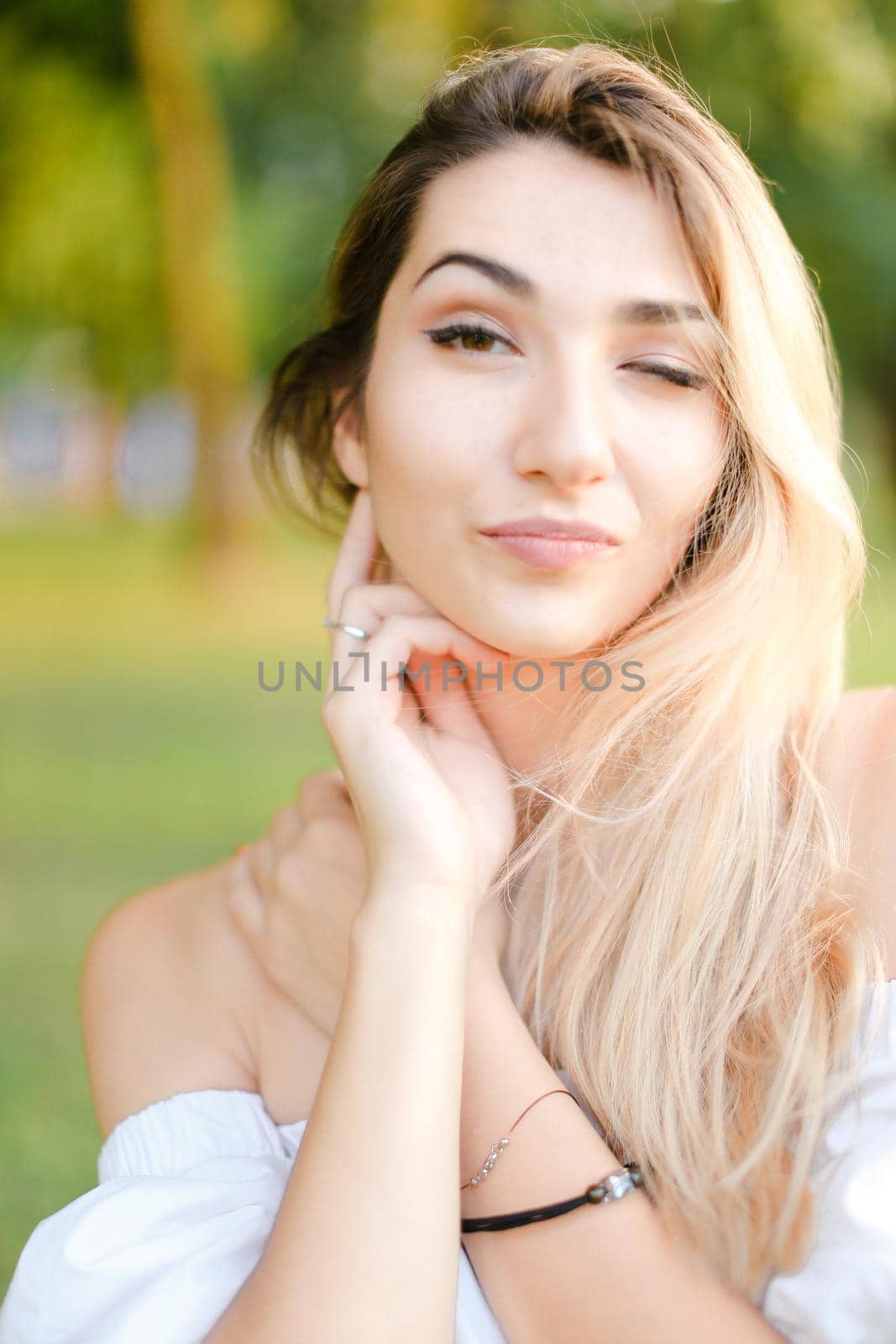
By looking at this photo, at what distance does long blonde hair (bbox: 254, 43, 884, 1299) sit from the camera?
4.33ft

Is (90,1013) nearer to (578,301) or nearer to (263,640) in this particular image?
(578,301)

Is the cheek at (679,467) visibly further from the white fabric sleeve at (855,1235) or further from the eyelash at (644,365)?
the white fabric sleeve at (855,1235)

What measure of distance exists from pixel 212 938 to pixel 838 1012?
98cm

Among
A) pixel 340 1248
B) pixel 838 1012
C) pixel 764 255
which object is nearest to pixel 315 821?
pixel 340 1248

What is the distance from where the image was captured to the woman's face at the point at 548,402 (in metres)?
1.48

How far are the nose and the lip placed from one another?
53mm

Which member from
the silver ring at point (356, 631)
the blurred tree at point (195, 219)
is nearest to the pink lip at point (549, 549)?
the silver ring at point (356, 631)

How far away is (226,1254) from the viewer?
4.31 ft

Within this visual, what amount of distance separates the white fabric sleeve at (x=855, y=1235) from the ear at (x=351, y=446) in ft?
3.86

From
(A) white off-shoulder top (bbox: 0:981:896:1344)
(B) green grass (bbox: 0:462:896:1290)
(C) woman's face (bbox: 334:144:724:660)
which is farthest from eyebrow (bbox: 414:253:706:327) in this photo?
(B) green grass (bbox: 0:462:896:1290)

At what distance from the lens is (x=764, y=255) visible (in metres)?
1.58

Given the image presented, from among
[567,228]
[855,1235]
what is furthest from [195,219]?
[855,1235]

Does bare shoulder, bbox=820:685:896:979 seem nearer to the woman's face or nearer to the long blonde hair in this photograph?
the long blonde hair

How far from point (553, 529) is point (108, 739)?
201 inches
